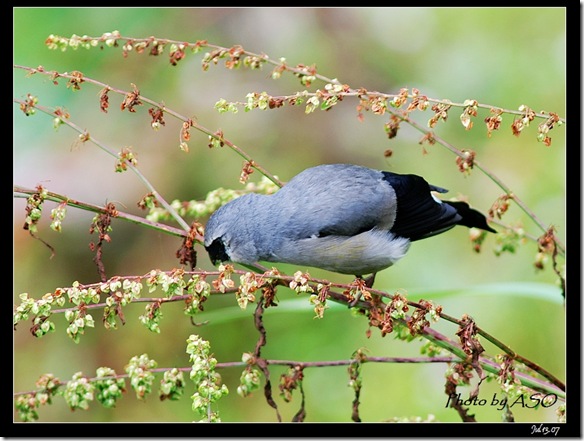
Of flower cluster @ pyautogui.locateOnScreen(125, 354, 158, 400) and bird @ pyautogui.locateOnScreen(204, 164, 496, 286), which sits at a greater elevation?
bird @ pyautogui.locateOnScreen(204, 164, 496, 286)

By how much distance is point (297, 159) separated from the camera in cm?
385

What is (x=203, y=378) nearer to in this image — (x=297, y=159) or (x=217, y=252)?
(x=217, y=252)

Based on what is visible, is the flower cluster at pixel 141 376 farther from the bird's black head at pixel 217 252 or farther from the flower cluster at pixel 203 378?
the bird's black head at pixel 217 252

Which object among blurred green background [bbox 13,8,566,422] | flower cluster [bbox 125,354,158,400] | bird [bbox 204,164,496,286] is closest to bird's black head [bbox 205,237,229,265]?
bird [bbox 204,164,496,286]

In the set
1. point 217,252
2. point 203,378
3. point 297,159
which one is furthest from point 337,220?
point 297,159

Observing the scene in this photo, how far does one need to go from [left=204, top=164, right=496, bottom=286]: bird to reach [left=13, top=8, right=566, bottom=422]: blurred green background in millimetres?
813

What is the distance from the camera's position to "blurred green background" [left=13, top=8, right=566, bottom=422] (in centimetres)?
319

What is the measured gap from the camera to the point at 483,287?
7.36ft

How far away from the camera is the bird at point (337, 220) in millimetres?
2291

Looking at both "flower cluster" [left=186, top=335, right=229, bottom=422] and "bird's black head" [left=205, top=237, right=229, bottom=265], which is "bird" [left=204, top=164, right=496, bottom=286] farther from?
"flower cluster" [left=186, top=335, right=229, bottom=422]

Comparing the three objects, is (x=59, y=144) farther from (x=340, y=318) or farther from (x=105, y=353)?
(x=340, y=318)

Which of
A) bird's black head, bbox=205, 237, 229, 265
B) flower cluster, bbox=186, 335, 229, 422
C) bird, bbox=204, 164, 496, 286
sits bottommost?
flower cluster, bbox=186, 335, 229, 422
